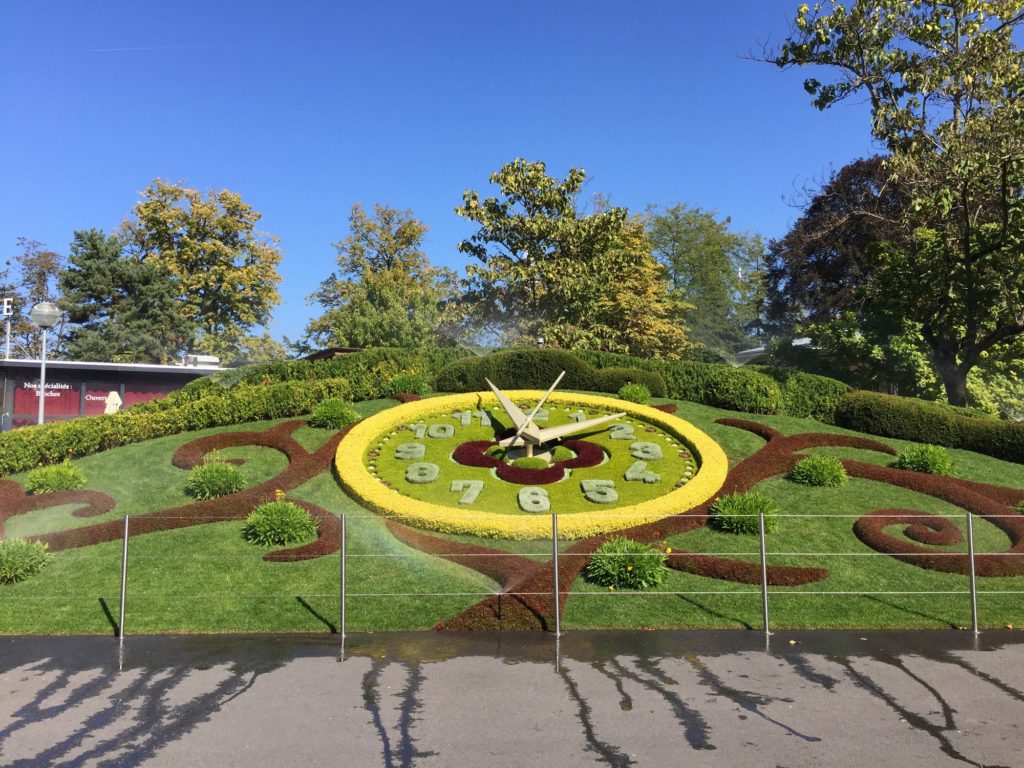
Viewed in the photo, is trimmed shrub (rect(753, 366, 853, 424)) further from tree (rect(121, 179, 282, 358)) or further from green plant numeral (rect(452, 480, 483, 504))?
tree (rect(121, 179, 282, 358))

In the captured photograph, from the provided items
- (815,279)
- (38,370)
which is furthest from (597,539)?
(38,370)

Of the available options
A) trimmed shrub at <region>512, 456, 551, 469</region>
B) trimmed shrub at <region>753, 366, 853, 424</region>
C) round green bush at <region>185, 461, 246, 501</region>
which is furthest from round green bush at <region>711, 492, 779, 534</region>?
round green bush at <region>185, 461, 246, 501</region>

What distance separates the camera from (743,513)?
1374cm

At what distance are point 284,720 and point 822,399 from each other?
58.6ft

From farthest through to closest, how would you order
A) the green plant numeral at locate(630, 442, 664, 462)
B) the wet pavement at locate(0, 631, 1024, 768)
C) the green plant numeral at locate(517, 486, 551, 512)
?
the green plant numeral at locate(630, 442, 664, 462)
the green plant numeral at locate(517, 486, 551, 512)
the wet pavement at locate(0, 631, 1024, 768)

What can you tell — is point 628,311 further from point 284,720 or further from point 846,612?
point 284,720

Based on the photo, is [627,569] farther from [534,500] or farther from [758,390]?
[758,390]

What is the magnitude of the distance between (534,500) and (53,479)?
10507 millimetres

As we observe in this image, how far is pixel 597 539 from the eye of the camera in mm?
13109

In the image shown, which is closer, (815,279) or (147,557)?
(147,557)

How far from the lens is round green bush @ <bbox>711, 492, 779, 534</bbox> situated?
13.5 metres

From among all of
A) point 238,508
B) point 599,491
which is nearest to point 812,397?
point 599,491

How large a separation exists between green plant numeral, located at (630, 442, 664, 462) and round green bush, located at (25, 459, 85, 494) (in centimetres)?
1265

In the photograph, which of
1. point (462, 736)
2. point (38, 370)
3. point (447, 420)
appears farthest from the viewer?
point (38, 370)
